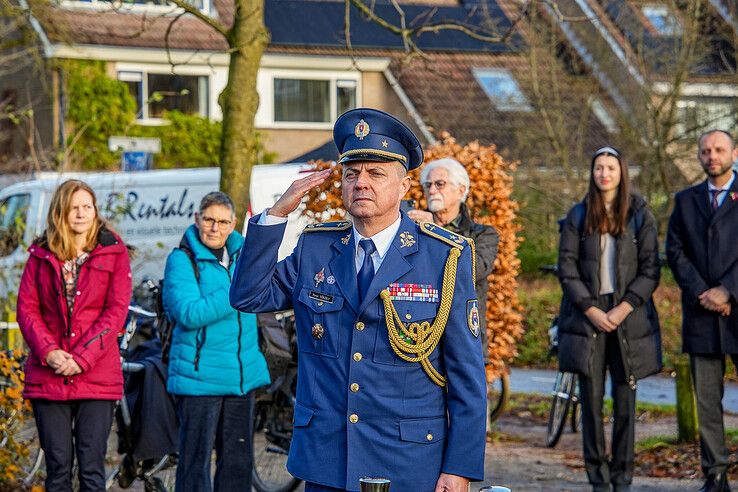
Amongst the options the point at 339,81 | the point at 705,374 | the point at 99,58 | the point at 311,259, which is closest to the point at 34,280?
the point at 311,259

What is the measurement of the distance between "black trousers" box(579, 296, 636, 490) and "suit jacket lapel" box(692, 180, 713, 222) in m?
0.91

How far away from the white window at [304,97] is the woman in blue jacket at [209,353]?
2841cm

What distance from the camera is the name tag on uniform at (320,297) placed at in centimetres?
477

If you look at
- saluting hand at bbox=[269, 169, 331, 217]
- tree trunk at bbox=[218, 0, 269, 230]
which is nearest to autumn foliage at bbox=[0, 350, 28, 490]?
tree trunk at bbox=[218, 0, 269, 230]

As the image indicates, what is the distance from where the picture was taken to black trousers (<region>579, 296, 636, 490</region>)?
28.9 feet

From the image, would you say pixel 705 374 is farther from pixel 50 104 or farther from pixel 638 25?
pixel 50 104

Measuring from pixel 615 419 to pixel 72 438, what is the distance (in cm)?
350

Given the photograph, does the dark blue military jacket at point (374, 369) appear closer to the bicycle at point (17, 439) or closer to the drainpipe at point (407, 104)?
the bicycle at point (17, 439)

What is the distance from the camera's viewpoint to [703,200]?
9203 mm

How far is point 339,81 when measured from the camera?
36.8 meters

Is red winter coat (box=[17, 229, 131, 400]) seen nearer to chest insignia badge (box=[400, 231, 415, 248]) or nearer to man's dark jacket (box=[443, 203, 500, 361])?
A: man's dark jacket (box=[443, 203, 500, 361])

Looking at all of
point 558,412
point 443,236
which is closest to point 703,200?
point 558,412

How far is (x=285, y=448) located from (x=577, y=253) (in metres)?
2.48

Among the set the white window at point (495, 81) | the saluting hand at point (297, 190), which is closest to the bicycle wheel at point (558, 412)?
the saluting hand at point (297, 190)
